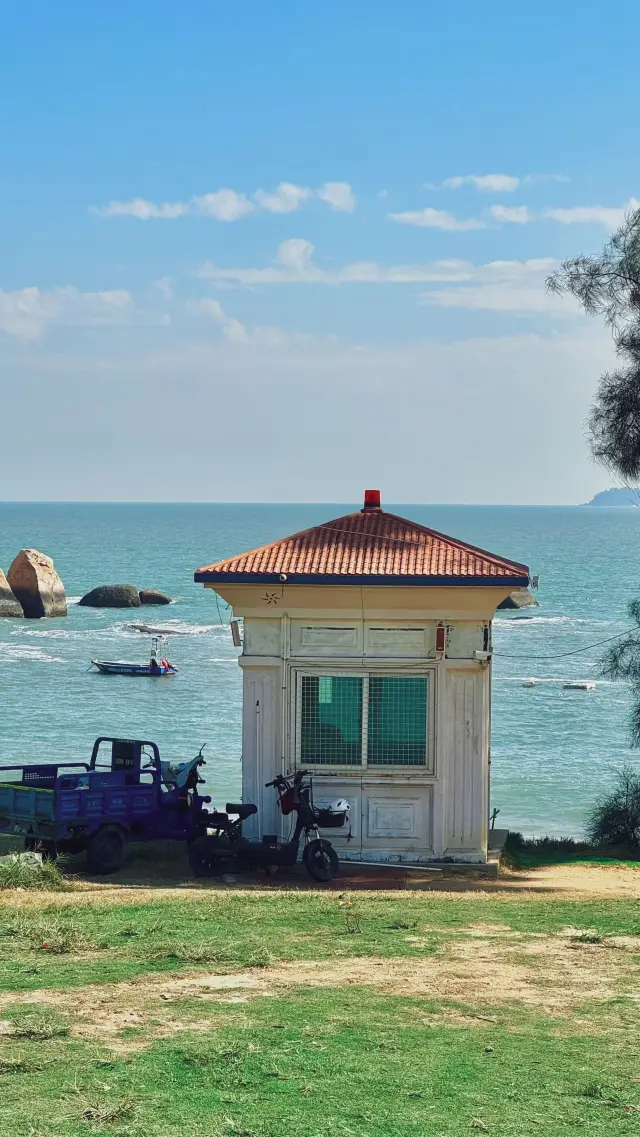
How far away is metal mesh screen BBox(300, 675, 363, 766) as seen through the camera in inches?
655

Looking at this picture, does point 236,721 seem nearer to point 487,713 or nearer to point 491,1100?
point 487,713

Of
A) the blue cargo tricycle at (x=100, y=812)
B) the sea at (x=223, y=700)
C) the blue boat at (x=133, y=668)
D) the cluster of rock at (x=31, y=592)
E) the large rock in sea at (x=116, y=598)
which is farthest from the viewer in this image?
the large rock in sea at (x=116, y=598)

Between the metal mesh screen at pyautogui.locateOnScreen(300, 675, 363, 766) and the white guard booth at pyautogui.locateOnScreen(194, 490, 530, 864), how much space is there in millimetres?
12

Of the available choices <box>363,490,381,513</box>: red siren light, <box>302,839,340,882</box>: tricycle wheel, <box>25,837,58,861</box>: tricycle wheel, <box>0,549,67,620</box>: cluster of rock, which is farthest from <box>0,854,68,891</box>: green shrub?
<box>0,549,67,620</box>: cluster of rock

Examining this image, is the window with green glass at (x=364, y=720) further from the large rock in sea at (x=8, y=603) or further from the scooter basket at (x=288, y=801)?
the large rock in sea at (x=8, y=603)

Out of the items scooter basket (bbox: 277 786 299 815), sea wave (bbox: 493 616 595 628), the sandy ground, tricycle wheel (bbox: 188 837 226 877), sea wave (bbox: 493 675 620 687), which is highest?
sea wave (bbox: 493 616 595 628)

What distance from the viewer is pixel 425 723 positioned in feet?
54.2

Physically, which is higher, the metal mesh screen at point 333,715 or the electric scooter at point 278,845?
the metal mesh screen at point 333,715

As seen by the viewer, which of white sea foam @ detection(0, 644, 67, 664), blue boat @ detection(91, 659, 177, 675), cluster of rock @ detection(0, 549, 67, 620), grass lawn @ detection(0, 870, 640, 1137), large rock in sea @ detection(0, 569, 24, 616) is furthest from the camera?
cluster of rock @ detection(0, 549, 67, 620)

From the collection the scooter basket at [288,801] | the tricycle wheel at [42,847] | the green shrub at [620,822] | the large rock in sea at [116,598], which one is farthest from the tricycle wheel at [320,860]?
the large rock in sea at [116,598]

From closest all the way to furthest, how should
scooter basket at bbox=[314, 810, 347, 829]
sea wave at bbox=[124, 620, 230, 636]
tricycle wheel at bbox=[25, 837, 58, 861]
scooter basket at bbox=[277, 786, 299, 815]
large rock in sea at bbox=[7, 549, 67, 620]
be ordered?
1. tricycle wheel at bbox=[25, 837, 58, 861]
2. scooter basket at bbox=[314, 810, 347, 829]
3. scooter basket at bbox=[277, 786, 299, 815]
4. sea wave at bbox=[124, 620, 230, 636]
5. large rock in sea at bbox=[7, 549, 67, 620]

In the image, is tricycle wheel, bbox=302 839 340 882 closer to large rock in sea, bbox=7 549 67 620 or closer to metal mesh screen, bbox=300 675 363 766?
metal mesh screen, bbox=300 675 363 766

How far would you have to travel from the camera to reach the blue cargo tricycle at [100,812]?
1567 centimetres

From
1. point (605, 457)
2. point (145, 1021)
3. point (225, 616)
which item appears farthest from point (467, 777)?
point (225, 616)
